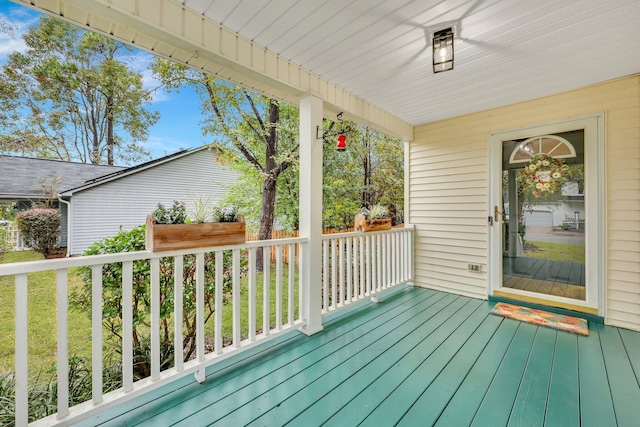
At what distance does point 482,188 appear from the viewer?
354 cm

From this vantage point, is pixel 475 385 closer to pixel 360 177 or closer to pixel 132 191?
pixel 360 177

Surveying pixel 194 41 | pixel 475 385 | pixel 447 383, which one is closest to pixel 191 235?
pixel 194 41

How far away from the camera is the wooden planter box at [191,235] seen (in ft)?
5.11

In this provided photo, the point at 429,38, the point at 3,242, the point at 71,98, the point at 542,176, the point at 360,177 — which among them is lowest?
the point at 3,242

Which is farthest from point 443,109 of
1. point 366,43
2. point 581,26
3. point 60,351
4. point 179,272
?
point 60,351

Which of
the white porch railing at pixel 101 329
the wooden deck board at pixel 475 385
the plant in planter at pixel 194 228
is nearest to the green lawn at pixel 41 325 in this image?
the white porch railing at pixel 101 329

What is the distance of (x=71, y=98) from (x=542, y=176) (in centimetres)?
739

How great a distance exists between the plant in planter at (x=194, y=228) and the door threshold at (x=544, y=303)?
133 inches

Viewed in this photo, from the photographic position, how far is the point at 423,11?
175 cm

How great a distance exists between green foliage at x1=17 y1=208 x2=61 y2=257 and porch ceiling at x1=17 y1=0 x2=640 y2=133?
3.04 m

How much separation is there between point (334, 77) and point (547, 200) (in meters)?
2.90

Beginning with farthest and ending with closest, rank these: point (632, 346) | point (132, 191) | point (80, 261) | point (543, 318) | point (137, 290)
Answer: point (132, 191)
point (543, 318)
point (632, 346)
point (137, 290)
point (80, 261)

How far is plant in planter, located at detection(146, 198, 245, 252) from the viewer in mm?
1572

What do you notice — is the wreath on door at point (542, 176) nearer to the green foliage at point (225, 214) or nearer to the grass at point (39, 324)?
the green foliage at point (225, 214)
